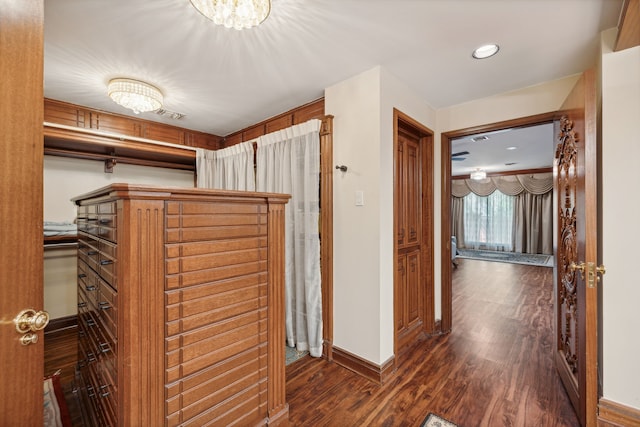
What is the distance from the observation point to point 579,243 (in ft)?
5.35

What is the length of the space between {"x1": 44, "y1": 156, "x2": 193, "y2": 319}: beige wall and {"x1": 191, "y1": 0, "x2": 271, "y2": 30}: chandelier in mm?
2250

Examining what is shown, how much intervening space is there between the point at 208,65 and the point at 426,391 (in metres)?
3.02

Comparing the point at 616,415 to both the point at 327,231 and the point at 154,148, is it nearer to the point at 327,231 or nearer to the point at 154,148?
the point at 327,231

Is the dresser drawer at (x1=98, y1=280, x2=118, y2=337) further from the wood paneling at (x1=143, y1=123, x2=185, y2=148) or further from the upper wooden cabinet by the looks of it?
the wood paneling at (x1=143, y1=123, x2=185, y2=148)

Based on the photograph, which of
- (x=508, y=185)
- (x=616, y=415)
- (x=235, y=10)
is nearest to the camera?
(x=235, y=10)

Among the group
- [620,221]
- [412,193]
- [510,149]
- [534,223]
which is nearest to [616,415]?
[620,221]

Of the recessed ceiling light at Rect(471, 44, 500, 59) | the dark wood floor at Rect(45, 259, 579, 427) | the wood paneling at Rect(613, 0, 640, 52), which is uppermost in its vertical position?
the recessed ceiling light at Rect(471, 44, 500, 59)

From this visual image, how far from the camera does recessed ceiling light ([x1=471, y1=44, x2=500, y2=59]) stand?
1838 mm

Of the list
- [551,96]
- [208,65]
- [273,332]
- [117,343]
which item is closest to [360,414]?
[273,332]

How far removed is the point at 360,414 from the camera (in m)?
1.75

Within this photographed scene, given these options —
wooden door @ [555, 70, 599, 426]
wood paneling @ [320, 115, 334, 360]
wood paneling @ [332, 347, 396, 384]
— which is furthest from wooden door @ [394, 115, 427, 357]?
wooden door @ [555, 70, 599, 426]

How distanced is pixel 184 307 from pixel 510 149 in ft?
19.5

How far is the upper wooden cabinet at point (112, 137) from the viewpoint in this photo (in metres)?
2.74

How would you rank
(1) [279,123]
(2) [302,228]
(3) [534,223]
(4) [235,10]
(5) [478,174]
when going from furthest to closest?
1. (3) [534,223]
2. (5) [478,174]
3. (1) [279,123]
4. (2) [302,228]
5. (4) [235,10]
